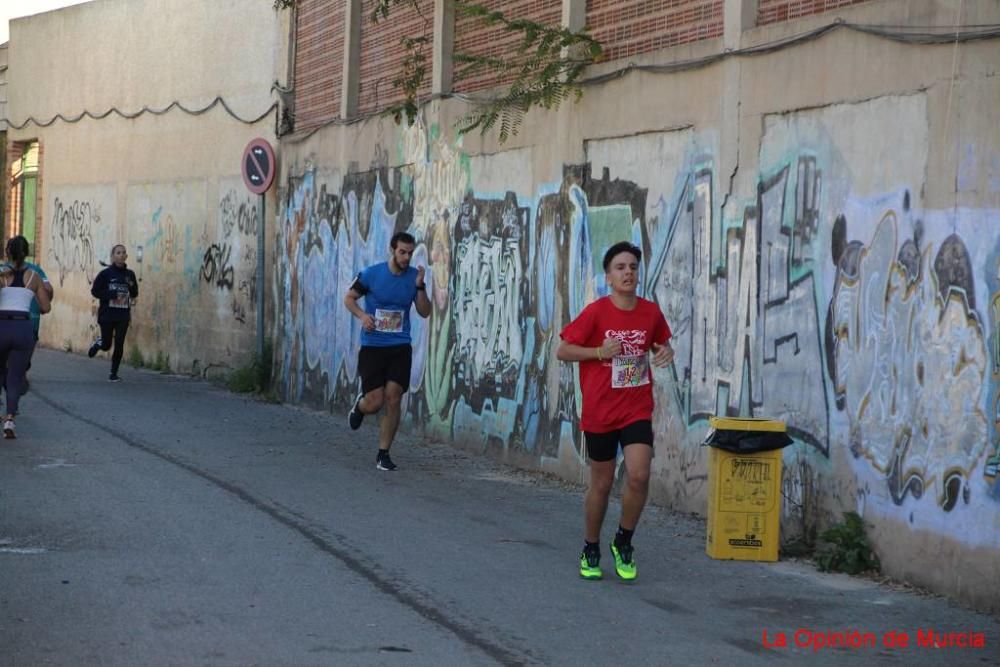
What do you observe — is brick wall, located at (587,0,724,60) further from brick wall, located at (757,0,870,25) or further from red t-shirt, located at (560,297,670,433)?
red t-shirt, located at (560,297,670,433)

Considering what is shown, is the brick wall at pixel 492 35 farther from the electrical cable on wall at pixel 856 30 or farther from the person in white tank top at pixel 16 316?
the person in white tank top at pixel 16 316

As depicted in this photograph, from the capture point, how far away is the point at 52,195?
29969 mm

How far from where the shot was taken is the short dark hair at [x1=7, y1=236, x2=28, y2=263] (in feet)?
46.5

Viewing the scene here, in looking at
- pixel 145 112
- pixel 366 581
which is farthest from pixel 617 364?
pixel 145 112

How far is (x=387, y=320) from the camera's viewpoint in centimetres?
1317

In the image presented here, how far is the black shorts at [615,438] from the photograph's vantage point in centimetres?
858

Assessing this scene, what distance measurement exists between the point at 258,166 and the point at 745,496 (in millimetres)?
12586

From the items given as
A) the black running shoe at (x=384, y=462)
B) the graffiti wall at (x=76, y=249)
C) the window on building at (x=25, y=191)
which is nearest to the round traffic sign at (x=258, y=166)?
the graffiti wall at (x=76, y=249)

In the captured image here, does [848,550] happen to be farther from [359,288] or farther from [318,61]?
[318,61]

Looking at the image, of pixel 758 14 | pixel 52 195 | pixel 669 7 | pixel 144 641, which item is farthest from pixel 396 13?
pixel 52 195

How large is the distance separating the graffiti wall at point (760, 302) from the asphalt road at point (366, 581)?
584 millimetres

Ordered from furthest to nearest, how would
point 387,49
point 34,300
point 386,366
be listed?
point 387,49
point 34,300
point 386,366

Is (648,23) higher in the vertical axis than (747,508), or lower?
higher

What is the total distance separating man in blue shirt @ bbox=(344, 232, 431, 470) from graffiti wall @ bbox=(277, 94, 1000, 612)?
1.08 metres
